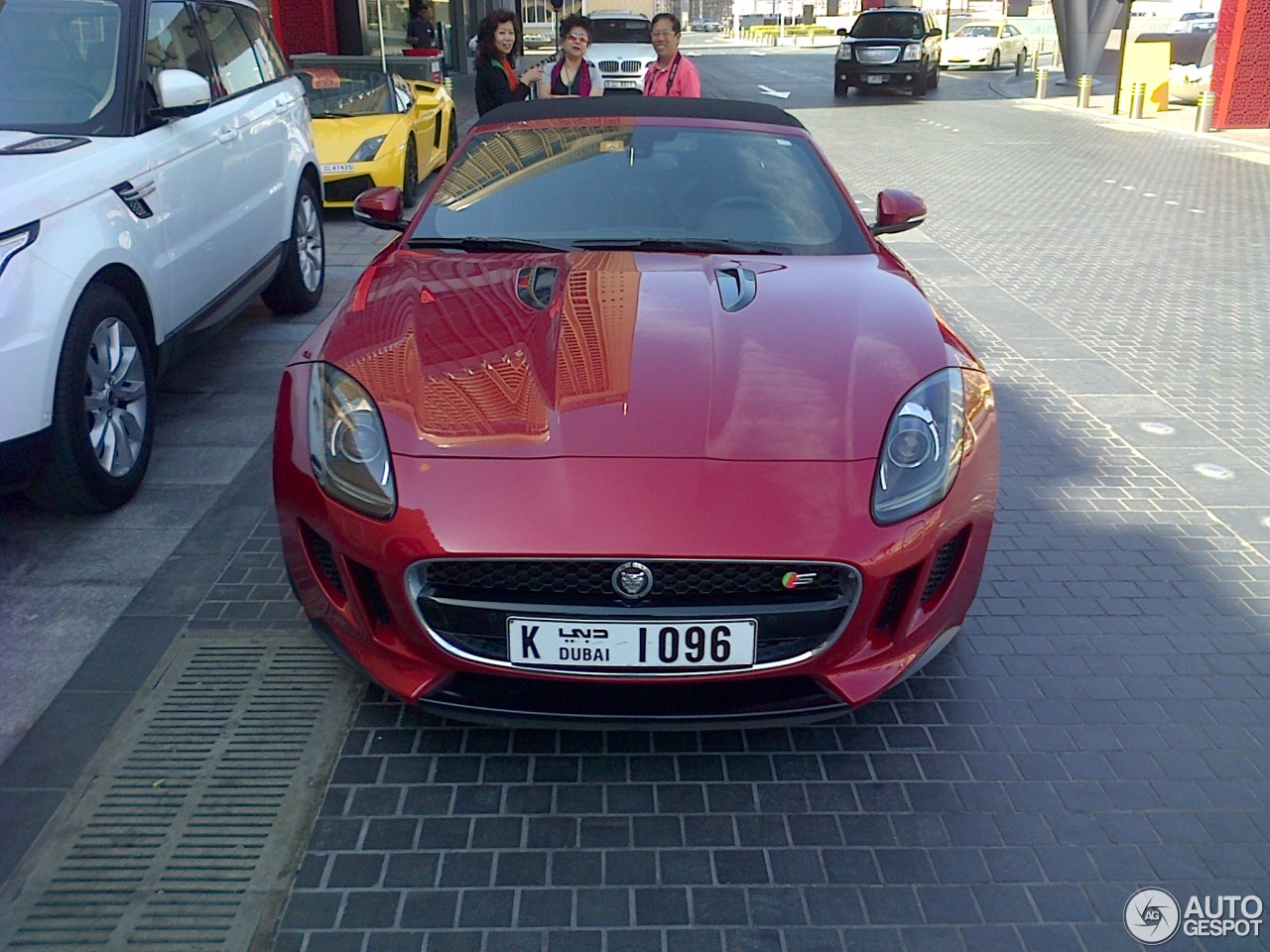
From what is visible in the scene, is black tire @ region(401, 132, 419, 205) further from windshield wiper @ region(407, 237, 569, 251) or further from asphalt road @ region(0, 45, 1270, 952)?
windshield wiper @ region(407, 237, 569, 251)

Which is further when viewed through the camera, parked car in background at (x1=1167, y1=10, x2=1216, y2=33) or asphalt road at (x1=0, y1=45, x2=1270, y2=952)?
parked car in background at (x1=1167, y1=10, x2=1216, y2=33)

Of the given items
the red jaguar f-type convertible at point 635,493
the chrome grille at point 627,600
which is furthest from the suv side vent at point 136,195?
the chrome grille at point 627,600

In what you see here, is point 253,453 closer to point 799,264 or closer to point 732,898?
point 799,264

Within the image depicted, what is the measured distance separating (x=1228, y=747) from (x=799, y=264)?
1.85m

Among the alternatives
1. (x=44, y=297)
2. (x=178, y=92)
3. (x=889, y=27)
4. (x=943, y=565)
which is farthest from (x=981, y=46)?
(x=943, y=565)

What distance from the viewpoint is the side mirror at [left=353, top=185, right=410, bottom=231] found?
452 cm

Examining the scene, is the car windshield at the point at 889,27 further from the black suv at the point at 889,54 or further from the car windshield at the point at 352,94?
the car windshield at the point at 352,94

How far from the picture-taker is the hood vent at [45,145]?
13.8ft

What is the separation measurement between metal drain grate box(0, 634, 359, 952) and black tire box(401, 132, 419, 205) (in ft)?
25.3

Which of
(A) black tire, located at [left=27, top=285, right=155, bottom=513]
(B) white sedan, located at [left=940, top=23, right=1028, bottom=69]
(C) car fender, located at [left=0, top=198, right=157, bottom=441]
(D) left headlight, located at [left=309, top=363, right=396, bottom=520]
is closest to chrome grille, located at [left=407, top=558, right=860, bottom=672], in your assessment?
(D) left headlight, located at [left=309, top=363, right=396, bottom=520]

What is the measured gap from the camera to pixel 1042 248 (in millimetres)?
9555

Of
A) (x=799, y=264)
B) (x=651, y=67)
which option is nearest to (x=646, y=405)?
(x=799, y=264)

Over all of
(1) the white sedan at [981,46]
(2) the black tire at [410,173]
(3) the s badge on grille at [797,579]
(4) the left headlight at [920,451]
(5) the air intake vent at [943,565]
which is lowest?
(1) the white sedan at [981,46]

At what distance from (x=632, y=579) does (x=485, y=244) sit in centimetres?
170
